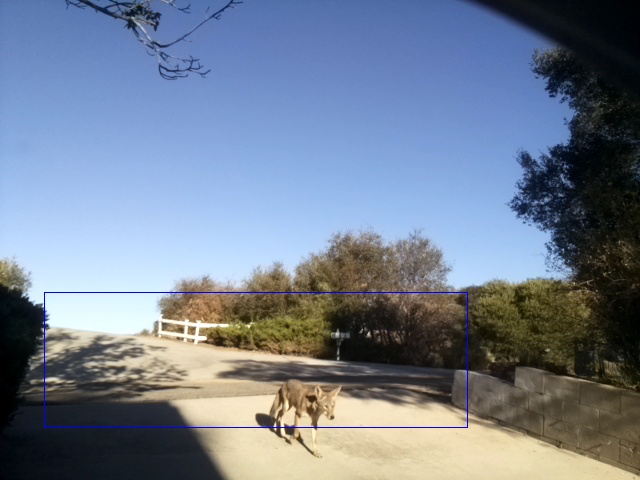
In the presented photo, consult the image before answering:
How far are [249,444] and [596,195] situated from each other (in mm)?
6225

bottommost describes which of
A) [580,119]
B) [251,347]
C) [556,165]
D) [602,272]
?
[251,347]

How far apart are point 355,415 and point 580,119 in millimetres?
6628

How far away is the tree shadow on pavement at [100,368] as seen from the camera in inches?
542

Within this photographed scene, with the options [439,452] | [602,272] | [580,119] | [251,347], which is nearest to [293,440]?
[439,452]

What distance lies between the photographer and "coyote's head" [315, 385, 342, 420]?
8.48 m

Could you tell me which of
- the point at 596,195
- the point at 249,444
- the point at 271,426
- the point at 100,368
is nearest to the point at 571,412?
the point at 596,195

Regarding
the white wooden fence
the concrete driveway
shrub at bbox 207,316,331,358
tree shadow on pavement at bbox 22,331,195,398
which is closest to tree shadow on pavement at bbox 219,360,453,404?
the concrete driveway

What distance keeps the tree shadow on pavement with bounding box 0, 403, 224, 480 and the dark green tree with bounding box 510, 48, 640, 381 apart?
581 cm

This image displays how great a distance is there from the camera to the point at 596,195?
1010 centimetres

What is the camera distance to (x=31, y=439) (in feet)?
27.8

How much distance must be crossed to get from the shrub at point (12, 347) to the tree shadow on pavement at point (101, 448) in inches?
21.7

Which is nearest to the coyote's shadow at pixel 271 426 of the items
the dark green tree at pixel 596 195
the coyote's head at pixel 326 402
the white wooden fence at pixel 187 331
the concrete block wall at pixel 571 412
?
the coyote's head at pixel 326 402

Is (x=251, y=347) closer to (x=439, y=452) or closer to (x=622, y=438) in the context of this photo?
(x=439, y=452)

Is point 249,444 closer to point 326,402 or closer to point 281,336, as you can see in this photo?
point 326,402
